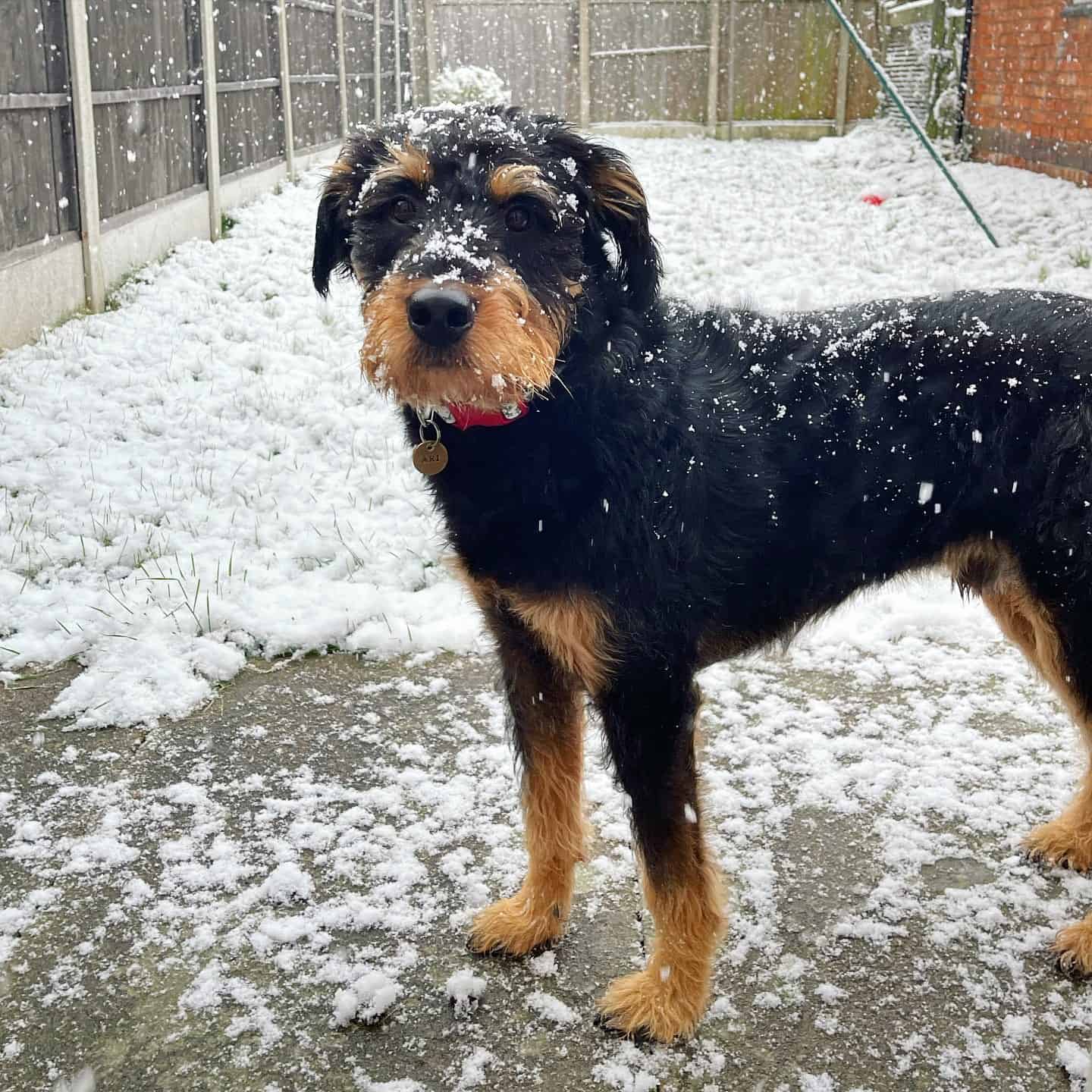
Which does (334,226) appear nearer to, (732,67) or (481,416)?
(481,416)

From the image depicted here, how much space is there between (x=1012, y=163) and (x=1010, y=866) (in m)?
11.4

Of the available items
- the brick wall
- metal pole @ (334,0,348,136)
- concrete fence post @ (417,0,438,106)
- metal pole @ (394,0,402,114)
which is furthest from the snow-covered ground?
concrete fence post @ (417,0,438,106)

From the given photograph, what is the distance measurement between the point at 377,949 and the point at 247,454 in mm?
3503

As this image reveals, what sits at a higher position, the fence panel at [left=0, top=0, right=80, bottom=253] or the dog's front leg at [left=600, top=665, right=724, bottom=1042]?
the fence panel at [left=0, top=0, right=80, bottom=253]

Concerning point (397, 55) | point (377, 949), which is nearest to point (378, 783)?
point (377, 949)

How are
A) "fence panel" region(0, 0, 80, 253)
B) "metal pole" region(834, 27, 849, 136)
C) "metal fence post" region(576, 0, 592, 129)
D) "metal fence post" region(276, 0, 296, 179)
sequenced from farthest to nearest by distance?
"metal fence post" region(576, 0, 592, 129) → "metal pole" region(834, 27, 849, 136) → "metal fence post" region(276, 0, 296, 179) → "fence panel" region(0, 0, 80, 253)

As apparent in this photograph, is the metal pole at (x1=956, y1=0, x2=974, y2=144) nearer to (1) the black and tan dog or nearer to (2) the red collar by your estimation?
(1) the black and tan dog

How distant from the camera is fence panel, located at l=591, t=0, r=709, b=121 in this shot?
18156 mm

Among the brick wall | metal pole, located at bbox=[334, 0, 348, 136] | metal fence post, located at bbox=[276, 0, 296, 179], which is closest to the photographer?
the brick wall

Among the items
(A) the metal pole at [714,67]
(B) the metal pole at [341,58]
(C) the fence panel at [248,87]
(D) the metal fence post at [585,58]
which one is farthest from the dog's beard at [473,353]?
(A) the metal pole at [714,67]

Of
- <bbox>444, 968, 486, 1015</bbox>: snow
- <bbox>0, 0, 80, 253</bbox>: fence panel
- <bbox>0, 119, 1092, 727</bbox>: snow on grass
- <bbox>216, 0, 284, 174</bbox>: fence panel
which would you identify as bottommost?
<bbox>444, 968, 486, 1015</bbox>: snow

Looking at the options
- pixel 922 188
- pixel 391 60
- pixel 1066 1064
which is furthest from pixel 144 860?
pixel 391 60

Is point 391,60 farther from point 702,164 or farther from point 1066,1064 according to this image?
point 1066,1064

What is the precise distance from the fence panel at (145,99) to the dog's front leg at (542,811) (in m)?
6.82
